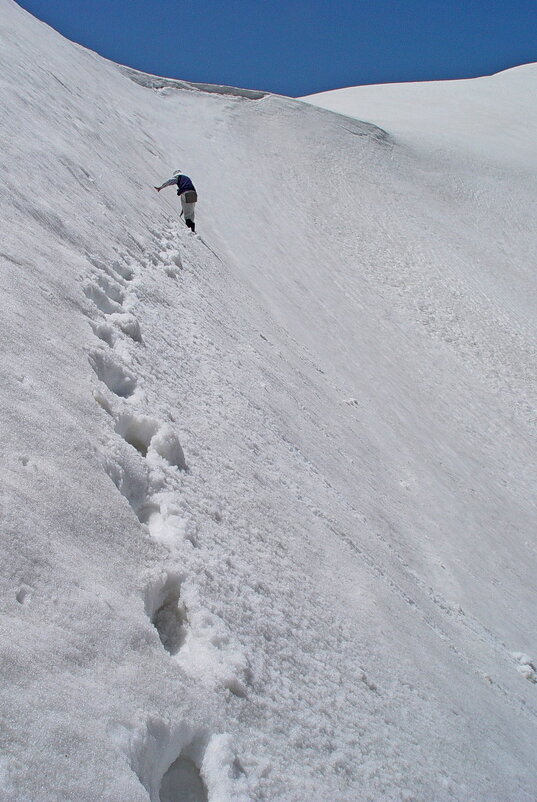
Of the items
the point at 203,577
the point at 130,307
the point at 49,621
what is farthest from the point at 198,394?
the point at 49,621

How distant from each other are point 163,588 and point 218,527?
85cm

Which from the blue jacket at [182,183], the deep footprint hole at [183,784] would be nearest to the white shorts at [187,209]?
the blue jacket at [182,183]

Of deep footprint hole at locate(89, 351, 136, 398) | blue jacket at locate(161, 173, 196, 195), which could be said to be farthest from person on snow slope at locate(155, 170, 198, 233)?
deep footprint hole at locate(89, 351, 136, 398)

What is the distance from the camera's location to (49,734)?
2.20 metres

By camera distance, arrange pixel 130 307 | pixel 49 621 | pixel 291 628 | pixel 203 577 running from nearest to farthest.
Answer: pixel 49 621 → pixel 203 577 → pixel 291 628 → pixel 130 307

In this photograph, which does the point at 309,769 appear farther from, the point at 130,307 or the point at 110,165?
the point at 110,165

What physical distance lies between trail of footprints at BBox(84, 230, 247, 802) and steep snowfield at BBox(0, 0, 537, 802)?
0.05ft

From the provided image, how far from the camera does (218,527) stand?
4.15 m

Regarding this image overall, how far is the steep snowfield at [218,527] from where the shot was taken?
266 centimetres

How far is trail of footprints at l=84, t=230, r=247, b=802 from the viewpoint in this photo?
2.60m

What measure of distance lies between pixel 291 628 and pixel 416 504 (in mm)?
5076

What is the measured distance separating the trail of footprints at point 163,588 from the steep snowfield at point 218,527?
0.05ft

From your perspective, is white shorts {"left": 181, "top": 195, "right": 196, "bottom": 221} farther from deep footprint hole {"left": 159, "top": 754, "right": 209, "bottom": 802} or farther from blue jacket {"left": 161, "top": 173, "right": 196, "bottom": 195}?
deep footprint hole {"left": 159, "top": 754, "right": 209, "bottom": 802}

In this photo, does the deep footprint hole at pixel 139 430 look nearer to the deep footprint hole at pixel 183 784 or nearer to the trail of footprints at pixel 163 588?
the trail of footprints at pixel 163 588
